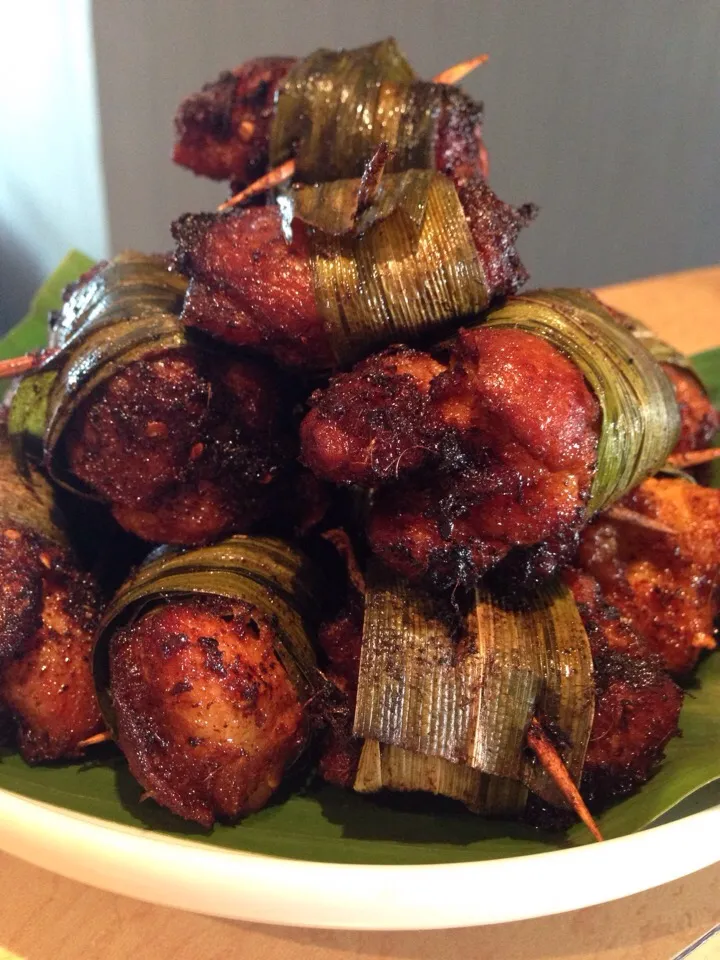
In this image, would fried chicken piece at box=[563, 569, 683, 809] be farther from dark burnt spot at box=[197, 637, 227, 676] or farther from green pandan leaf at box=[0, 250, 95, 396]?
green pandan leaf at box=[0, 250, 95, 396]

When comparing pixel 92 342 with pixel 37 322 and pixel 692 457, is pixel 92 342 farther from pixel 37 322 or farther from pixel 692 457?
pixel 692 457

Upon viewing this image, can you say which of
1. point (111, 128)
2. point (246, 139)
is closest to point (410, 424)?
point (246, 139)

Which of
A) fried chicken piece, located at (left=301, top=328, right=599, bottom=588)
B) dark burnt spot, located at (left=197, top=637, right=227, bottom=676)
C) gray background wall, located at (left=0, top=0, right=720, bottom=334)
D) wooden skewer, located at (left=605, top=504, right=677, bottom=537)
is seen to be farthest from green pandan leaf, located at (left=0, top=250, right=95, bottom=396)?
wooden skewer, located at (left=605, top=504, right=677, bottom=537)

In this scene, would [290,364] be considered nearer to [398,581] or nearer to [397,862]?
[398,581]

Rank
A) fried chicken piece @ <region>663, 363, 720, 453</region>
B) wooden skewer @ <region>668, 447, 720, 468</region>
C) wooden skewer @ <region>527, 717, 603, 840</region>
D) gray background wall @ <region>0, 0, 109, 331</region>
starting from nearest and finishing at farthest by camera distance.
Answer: wooden skewer @ <region>527, 717, 603, 840</region>
wooden skewer @ <region>668, 447, 720, 468</region>
fried chicken piece @ <region>663, 363, 720, 453</region>
gray background wall @ <region>0, 0, 109, 331</region>

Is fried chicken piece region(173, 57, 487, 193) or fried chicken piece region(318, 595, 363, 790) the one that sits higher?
fried chicken piece region(173, 57, 487, 193)

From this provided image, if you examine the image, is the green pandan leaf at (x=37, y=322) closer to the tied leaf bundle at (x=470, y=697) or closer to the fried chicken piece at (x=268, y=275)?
the fried chicken piece at (x=268, y=275)

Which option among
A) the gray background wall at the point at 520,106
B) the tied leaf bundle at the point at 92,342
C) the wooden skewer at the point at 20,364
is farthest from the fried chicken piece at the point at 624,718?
the gray background wall at the point at 520,106
